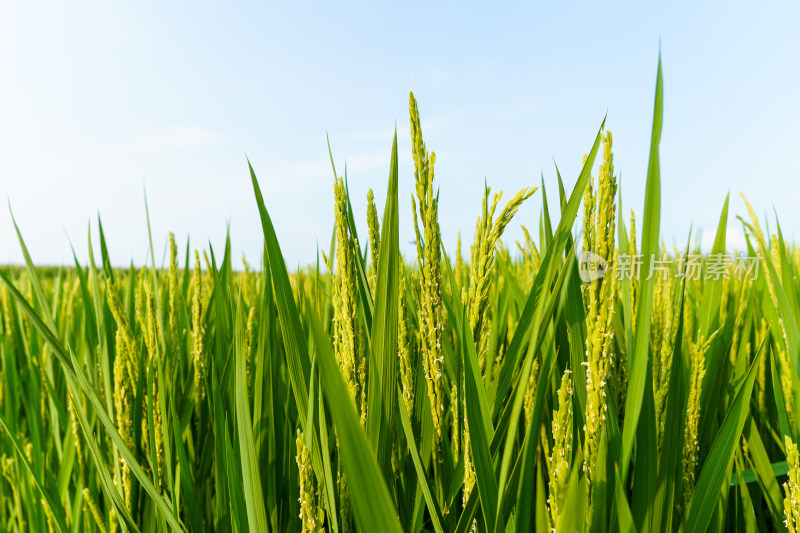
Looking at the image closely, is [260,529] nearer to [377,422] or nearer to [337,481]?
[337,481]

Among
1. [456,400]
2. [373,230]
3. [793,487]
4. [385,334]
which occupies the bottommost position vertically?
[793,487]

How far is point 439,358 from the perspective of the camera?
1.81 feet

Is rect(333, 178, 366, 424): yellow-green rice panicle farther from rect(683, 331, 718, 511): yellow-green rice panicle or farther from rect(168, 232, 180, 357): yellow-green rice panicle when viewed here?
rect(168, 232, 180, 357): yellow-green rice panicle

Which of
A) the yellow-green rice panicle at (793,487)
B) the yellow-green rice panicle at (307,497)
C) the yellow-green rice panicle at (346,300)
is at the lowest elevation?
the yellow-green rice panicle at (793,487)

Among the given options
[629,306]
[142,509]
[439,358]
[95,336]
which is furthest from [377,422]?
[95,336]

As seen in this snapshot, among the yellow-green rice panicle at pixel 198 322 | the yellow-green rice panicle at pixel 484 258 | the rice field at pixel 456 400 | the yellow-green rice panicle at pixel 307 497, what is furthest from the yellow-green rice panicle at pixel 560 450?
the yellow-green rice panicle at pixel 198 322

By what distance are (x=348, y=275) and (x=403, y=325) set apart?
4.0 inches

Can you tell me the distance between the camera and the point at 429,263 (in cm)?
54

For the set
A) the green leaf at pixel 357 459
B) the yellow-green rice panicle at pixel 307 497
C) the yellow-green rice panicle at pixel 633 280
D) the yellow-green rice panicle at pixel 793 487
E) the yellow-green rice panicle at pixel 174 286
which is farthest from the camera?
the yellow-green rice panicle at pixel 174 286

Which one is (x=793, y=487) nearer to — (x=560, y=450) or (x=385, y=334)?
(x=560, y=450)

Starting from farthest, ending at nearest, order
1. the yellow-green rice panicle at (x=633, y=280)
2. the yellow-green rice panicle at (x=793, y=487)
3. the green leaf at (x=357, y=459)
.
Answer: the yellow-green rice panicle at (x=633, y=280) < the yellow-green rice panicle at (x=793, y=487) < the green leaf at (x=357, y=459)

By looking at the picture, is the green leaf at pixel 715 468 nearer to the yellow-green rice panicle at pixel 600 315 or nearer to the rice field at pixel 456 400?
the rice field at pixel 456 400

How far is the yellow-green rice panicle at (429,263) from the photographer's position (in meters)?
0.51

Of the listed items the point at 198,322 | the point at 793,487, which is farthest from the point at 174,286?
the point at 793,487
